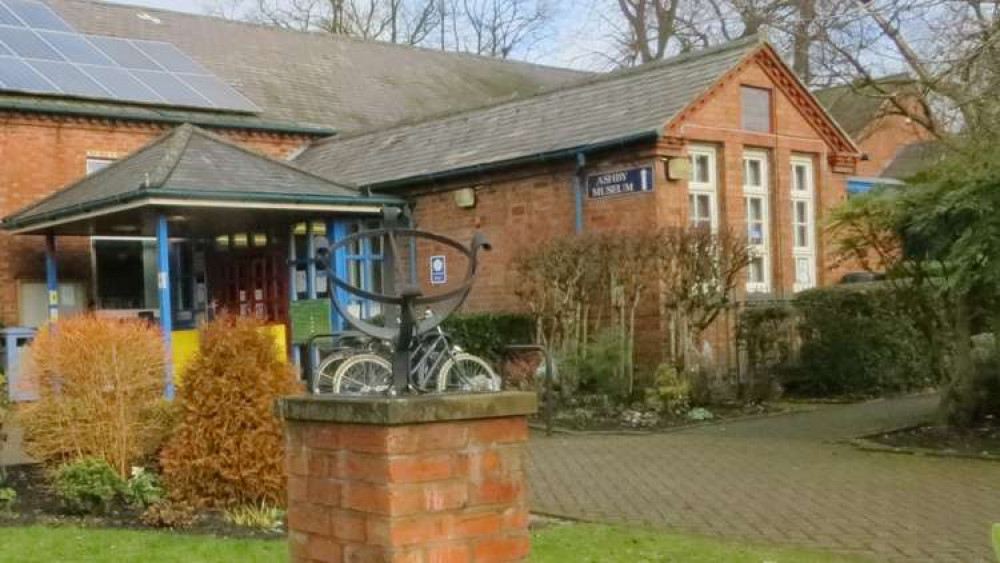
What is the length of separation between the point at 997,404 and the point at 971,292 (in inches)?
66.3

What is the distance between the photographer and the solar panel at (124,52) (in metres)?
22.9

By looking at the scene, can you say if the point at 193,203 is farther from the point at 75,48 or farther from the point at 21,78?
the point at 75,48

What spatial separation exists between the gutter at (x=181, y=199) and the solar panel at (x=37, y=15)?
19.5 feet

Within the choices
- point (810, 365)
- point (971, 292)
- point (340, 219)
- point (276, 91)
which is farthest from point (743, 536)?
point (276, 91)

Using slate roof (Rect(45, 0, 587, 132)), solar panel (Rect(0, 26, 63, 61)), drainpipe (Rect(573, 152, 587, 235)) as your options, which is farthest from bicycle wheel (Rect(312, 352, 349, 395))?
slate roof (Rect(45, 0, 587, 132))

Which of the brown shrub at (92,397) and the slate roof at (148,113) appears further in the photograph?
the slate roof at (148,113)

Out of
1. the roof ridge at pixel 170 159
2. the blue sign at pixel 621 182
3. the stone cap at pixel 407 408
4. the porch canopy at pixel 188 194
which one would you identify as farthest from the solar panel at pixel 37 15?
the stone cap at pixel 407 408

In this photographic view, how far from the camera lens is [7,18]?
2236 centimetres

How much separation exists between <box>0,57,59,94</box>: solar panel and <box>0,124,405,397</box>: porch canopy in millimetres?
2412

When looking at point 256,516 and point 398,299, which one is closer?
point 398,299

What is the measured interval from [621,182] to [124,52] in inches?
490

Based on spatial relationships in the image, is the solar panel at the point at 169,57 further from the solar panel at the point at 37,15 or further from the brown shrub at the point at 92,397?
the brown shrub at the point at 92,397

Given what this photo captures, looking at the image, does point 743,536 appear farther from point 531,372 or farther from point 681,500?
point 531,372

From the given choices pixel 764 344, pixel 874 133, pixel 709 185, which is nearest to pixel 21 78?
pixel 709 185
